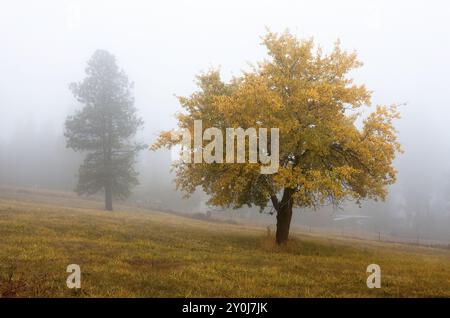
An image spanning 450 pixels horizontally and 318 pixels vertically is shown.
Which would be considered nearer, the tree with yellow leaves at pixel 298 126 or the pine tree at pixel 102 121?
the tree with yellow leaves at pixel 298 126

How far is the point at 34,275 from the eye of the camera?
13.3 m

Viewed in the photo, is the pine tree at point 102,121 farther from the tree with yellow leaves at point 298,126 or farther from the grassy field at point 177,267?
the tree with yellow leaves at point 298,126

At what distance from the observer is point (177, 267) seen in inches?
634

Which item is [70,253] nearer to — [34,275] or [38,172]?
[34,275]

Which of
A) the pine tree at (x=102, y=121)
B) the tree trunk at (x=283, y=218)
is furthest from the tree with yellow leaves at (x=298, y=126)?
the pine tree at (x=102, y=121)

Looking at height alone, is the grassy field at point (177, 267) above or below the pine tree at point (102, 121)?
below

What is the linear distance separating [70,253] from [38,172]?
104m
